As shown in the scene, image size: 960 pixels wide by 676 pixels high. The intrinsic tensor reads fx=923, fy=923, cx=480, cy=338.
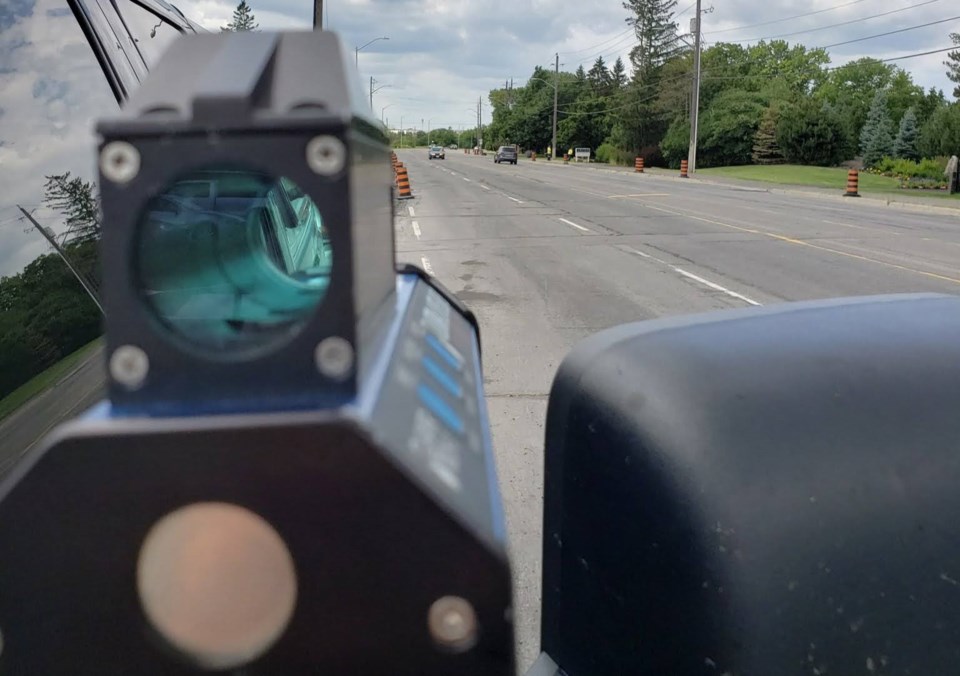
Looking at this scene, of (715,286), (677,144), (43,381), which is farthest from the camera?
(677,144)

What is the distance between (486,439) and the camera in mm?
1356

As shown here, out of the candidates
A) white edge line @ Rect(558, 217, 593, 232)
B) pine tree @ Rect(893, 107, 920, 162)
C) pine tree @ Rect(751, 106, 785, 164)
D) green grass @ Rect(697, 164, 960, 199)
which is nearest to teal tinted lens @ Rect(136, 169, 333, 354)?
white edge line @ Rect(558, 217, 593, 232)

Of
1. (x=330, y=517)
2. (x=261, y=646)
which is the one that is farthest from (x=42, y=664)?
(x=330, y=517)

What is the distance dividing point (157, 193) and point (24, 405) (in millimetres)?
809

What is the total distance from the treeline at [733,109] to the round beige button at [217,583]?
2354 inches

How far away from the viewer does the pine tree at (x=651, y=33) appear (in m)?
97.6

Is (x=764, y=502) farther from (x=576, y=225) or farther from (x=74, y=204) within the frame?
(x=576, y=225)

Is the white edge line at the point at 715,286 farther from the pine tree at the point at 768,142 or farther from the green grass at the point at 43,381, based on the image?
the pine tree at the point at 768,142

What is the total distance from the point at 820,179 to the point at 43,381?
54.8 meters

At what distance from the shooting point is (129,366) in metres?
1.02

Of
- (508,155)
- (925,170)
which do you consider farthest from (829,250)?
(508,155)

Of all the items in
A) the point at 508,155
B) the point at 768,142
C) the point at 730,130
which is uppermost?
the point at 730,130

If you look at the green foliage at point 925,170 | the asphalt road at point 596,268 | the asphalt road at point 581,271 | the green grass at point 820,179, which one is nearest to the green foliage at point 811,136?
the green grass at point 820,179

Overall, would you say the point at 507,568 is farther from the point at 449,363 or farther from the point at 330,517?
the point at 449,363
